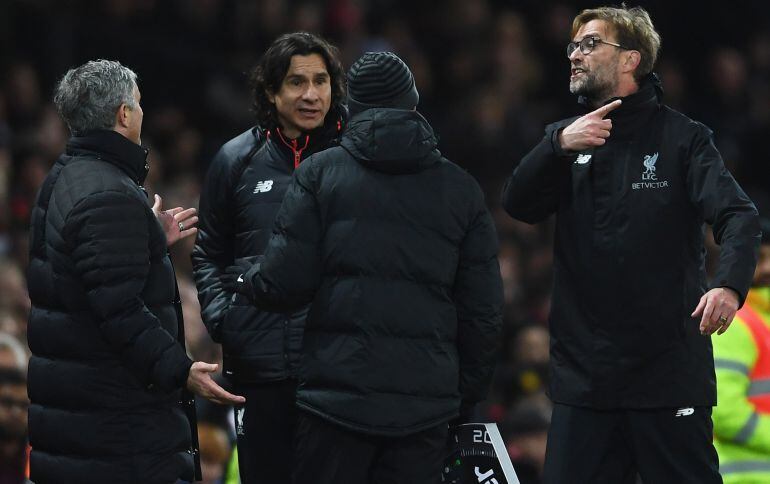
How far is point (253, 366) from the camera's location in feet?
17.7

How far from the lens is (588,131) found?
5.14 metres

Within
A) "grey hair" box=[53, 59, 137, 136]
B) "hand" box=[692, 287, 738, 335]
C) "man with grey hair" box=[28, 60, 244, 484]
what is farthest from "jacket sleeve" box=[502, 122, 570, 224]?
"grey hair" box=[53, 59, 137, 136]

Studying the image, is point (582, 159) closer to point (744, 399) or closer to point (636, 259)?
point (636, 259)

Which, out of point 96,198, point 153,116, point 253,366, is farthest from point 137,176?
point 153,116

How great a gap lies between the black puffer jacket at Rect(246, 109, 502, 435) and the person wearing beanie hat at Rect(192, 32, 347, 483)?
0.58 metres

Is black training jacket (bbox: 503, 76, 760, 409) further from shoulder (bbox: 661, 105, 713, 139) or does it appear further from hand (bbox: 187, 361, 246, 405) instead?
hand (bbox: 187, 361, 246, 405)

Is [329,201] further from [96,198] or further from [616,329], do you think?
[616,329]

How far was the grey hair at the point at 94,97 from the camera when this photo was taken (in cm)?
518

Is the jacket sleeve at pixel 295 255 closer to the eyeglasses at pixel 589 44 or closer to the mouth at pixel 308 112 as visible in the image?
the mouth at pixel 308 112

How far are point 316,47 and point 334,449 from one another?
1699 mm

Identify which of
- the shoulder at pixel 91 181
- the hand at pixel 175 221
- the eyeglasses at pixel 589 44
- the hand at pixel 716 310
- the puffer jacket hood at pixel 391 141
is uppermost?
the eyeglasses at pixel 589 44

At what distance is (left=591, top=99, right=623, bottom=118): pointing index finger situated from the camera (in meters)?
5.19

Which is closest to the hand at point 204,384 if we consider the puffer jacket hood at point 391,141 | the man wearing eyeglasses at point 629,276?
the puffer jacket hood at point 391,141

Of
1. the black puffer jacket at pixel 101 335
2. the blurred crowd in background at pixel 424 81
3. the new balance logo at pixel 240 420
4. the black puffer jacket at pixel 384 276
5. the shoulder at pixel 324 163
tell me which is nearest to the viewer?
the black puffer jacket at pixel 384 276
